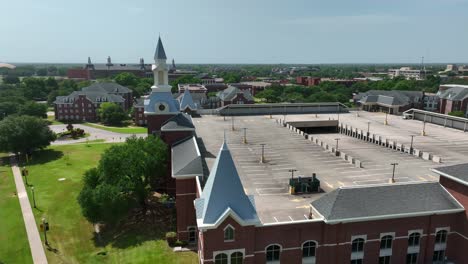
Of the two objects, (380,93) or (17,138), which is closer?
(17,138)

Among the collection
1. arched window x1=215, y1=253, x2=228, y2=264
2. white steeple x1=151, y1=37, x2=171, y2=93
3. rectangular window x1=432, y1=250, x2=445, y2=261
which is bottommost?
rectangular window x1=432, y1=250, x2=445, y2=261

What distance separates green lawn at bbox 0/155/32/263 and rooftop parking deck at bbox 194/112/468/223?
27253 millimetres

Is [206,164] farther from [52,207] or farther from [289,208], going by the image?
[52,207]

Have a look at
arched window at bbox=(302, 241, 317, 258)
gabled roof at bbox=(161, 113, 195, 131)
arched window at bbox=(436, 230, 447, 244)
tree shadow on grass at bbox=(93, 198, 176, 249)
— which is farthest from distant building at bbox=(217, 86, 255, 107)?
arched window at bbox=(302, 241, 317, 258)

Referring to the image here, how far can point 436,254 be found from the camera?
39562 millimetres

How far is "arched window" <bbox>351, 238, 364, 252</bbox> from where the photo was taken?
36594 millimetres

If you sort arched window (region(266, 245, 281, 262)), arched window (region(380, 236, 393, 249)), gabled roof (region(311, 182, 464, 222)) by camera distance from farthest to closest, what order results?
arched window (region(380, 236, 393, 249)) → arched window (region(266, 245, 281, 262)) → gabled roof (region(311, 182, 464, 222))

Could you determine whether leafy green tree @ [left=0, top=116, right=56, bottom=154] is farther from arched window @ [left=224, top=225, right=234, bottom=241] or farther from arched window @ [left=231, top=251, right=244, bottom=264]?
arched window @ [left=231, top=251, right=244, bottom=264]

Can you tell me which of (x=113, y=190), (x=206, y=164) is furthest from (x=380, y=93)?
(x=113, y=190)

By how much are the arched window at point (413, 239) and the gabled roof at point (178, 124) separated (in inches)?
1478

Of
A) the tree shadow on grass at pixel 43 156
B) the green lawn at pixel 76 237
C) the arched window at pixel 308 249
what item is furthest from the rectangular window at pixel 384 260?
the tree shadow on grass at pixel 43 156

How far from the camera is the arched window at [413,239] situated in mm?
37938

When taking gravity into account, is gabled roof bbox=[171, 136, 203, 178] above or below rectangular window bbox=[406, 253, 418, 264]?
above

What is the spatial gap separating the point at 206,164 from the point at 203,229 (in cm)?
2052
